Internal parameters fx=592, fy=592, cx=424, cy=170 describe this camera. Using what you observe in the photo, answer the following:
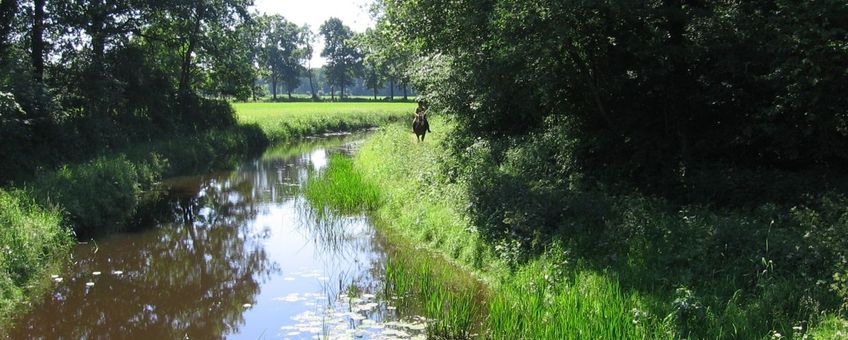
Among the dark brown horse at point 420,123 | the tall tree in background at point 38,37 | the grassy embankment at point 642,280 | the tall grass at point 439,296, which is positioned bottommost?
the tall grass at point 439,296

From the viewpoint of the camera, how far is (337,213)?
1523 cm

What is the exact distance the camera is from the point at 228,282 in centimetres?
1079

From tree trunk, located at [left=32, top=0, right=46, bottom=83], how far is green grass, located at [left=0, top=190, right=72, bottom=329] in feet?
36.7

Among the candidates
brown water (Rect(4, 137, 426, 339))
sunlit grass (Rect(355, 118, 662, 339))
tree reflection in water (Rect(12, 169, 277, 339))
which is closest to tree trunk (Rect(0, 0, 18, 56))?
brown water (Rect(4, 137, 426, 339))

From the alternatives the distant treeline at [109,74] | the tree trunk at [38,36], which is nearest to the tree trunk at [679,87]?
the distant treeline at [109,74]

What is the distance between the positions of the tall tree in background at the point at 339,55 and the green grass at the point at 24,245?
91335 mm

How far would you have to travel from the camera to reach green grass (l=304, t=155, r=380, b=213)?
15.7m

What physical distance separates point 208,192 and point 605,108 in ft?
46.2

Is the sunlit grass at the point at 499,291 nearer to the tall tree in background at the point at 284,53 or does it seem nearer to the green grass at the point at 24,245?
the green grass at the point at 24,245

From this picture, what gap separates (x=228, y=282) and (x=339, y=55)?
9775 centimetres

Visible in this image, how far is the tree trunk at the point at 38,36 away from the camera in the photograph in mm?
20922

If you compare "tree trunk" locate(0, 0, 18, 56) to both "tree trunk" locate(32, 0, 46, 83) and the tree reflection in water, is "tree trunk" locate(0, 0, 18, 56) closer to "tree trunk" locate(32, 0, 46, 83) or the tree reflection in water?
"tree trunk" locate(32, 0, 46, 83)

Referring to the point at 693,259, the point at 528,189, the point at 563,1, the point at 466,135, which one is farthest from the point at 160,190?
the point at 693,259

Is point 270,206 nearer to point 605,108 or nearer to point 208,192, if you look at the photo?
point 208,192
